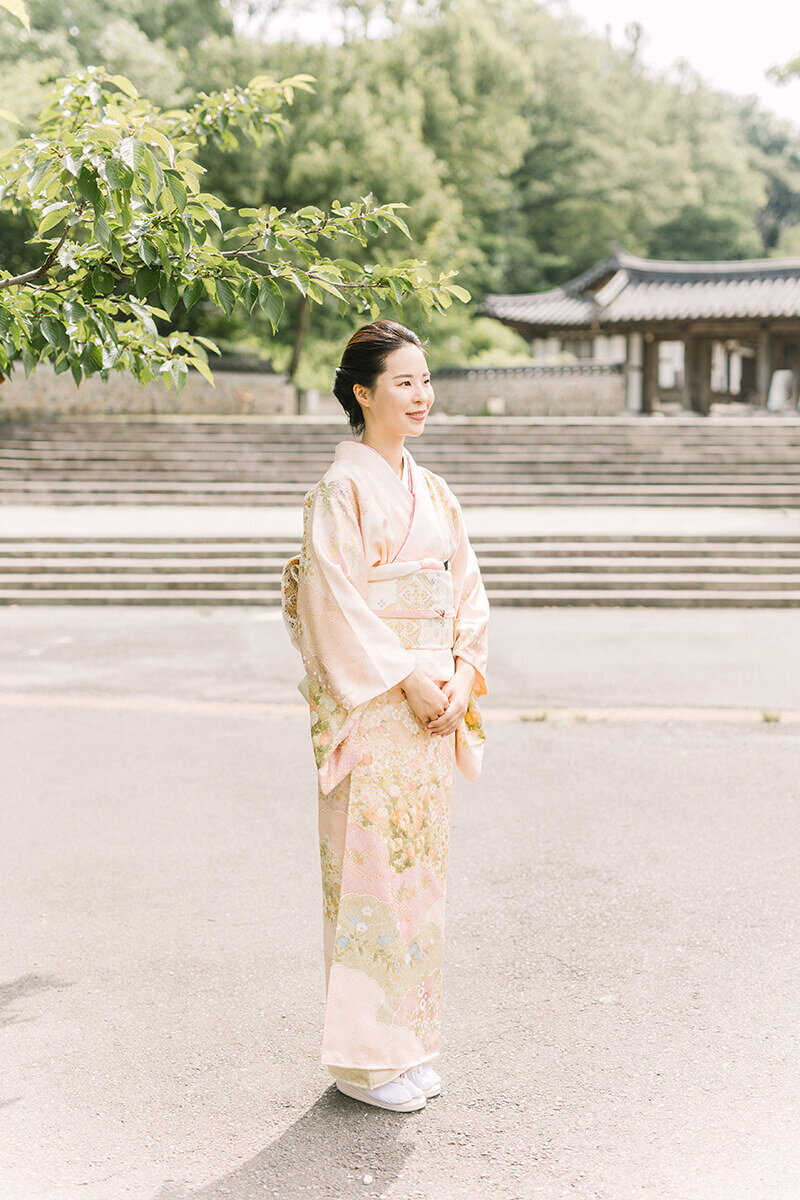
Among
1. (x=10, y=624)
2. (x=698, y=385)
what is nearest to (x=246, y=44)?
(x=698, y=385)

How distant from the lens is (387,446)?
283cm

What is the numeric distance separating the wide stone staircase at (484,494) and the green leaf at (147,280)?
8.36 metres

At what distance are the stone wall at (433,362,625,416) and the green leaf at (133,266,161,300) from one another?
29027 mm

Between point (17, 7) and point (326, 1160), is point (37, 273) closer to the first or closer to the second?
point (17, 7)

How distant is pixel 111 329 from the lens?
3535 millimetres

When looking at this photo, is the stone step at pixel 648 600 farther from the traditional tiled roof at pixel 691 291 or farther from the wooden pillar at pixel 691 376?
the wooden pillar at pixel 691 376

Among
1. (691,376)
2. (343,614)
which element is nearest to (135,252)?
(343,614)

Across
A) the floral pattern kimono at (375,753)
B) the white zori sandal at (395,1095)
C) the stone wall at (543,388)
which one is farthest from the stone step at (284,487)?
the white zori sandal at (395,1095)

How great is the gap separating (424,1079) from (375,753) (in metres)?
0.84

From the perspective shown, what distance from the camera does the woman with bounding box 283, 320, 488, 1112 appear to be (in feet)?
8.80

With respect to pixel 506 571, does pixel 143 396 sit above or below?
above

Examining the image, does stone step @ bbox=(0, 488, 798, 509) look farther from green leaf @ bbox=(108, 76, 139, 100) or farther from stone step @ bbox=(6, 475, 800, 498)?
green leaf @ bbox=(108, 76, 139, 100)

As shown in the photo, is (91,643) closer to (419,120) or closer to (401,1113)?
(401,1113)

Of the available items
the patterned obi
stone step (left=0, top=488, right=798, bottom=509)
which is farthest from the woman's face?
stone step (left=0, top=488, right=798, bottom=509)
